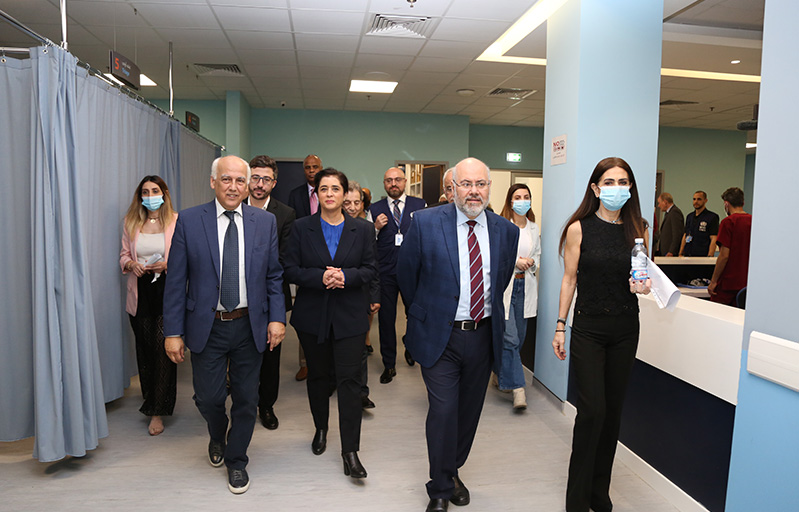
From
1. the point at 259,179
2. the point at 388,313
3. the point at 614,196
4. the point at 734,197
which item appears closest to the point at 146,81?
the point at 259,179

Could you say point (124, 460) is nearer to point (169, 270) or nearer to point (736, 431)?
point (169, 270)

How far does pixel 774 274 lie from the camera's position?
6.01 feet

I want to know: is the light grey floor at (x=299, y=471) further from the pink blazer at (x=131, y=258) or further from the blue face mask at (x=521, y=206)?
the blue face mask at (x=521, y=206)

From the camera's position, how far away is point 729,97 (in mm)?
7953

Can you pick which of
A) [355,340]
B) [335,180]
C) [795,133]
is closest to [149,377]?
[355,340]

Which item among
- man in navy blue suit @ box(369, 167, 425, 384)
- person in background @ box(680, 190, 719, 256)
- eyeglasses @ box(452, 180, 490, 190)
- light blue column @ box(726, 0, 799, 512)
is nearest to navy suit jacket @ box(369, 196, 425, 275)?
man in navy blue suit @ box(369, 167, 425, 384)

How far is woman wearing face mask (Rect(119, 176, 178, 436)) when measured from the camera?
3.49m

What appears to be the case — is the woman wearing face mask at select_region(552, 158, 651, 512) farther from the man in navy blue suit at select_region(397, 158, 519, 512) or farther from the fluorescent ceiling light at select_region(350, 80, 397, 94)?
the fluorescent ceiling light at select_region(350, 80, 397, 94)

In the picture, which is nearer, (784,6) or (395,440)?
(784,6)

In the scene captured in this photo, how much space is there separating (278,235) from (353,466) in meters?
1.67

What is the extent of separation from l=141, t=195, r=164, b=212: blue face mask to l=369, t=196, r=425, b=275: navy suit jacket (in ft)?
5.69

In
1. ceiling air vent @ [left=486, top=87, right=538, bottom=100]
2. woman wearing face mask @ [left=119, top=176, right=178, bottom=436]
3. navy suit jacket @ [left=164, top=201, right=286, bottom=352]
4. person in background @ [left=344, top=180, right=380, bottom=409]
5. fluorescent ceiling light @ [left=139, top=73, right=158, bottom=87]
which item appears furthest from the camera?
ceiling air vent @ [left=486, top=87, right=538, bottom=100]

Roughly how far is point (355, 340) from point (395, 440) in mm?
915

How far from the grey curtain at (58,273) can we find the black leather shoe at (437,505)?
1.92m
